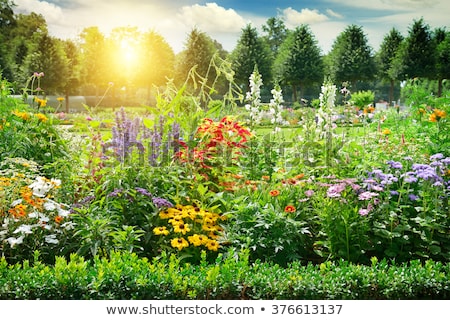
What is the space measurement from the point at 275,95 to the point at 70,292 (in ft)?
8.71

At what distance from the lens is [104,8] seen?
6465 millimetres

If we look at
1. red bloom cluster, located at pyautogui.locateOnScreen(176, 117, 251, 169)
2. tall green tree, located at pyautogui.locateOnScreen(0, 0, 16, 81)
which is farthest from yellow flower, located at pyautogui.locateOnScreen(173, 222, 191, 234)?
tall green tree, located at pyautogui.locateOnScreen(0, 0, 16, 81)

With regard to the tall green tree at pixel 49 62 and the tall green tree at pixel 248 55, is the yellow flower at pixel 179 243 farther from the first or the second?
the tall green tree at pixel 49 62

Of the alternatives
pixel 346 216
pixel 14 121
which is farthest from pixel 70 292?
pixel 14 121

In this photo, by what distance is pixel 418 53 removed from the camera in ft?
42.4

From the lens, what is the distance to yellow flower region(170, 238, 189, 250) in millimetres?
3145

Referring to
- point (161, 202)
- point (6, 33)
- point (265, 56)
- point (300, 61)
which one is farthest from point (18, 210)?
point (6, 33)

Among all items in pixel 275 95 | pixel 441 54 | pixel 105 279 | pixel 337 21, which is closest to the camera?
pixel 105 279

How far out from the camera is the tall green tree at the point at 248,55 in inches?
561

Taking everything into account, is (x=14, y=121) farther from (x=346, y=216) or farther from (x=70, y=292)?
(x=346, y=216)

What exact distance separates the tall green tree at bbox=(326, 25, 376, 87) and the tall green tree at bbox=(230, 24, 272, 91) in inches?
75.6

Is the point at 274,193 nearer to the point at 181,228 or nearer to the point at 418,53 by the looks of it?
the point at 181,228

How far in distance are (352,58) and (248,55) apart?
2947 mm

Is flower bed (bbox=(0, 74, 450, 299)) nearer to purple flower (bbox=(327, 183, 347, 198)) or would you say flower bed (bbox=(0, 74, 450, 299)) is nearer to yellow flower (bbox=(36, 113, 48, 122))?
purple flower (bbox=(327, 183, 347, 198))
